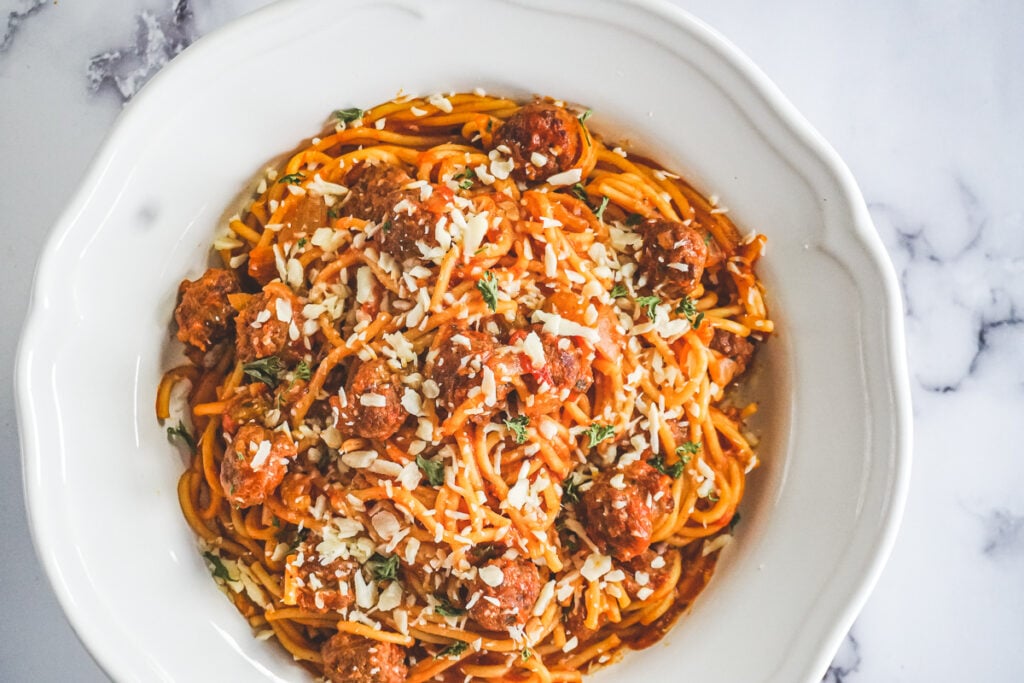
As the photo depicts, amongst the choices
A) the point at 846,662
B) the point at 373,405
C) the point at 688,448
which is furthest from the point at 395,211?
the point at 846,662

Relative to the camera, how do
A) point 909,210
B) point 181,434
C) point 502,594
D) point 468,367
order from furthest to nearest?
point 909,210 → point 181,434 → point 502,594 → point 468,367

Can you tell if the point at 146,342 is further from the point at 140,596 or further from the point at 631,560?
the point at 631,560

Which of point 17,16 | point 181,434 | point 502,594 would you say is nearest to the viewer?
point 502,594

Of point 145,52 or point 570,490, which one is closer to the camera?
point 570,490

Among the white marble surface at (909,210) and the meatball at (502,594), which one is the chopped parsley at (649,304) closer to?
the meatball at (502,594)

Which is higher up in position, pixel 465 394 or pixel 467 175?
pixel 467 175

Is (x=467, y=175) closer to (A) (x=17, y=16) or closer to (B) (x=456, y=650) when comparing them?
(B) (x=456, y=650)
